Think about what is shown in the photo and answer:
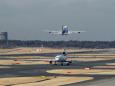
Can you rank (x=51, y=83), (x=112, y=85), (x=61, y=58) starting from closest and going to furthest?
(x=112, y=85)
(x=51, y=83)
(x=61, y=58)

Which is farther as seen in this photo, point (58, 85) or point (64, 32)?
point (64, 32)

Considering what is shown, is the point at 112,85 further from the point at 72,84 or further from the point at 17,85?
the point at 17,85

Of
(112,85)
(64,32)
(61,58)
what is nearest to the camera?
(112,85)

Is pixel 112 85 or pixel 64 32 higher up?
pixel 64 32

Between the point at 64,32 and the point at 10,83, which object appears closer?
the point at 10,83

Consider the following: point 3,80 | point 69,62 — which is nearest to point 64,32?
point 69,62

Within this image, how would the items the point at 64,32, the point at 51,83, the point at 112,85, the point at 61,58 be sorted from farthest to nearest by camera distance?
the point at 64,32, the point at 61,58, the point at 51,83, the point at 112,85

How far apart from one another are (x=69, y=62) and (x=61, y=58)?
4.58 metres

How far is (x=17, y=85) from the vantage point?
53.2m

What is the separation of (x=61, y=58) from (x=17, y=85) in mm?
45081

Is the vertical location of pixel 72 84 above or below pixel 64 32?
below

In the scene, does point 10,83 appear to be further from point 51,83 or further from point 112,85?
point 112,85

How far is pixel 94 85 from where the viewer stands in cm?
5200

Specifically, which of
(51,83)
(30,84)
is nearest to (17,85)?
(30,84)
